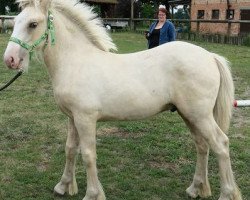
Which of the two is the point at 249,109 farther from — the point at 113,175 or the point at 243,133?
the point at 113,175

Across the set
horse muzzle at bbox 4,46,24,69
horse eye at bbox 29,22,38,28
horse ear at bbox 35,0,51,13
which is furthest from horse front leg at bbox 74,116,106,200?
horse ear at bbox 35,0,51,13

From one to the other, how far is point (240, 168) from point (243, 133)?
4.73 feet

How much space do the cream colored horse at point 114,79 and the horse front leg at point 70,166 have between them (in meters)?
0.30

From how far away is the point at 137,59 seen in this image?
12.5ft

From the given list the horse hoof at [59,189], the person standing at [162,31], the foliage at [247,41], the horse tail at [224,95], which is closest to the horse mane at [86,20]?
the horse tail at [224,95]

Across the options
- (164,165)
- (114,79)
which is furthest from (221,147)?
(164,165)

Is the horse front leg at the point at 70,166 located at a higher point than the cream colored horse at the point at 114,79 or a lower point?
lower

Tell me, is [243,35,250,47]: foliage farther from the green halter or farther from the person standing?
the green halter

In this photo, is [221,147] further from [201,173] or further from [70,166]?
[70,166]

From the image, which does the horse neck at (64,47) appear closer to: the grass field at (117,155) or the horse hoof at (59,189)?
the horse hoof at (59,189)

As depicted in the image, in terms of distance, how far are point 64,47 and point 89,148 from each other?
3.15ft

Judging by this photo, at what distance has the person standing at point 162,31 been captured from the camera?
689 centimetres

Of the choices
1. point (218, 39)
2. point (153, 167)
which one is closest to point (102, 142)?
point (153, 167)

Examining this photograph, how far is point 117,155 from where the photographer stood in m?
5.26
